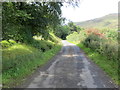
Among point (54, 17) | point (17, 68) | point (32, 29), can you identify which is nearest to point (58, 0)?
point (54, 17)

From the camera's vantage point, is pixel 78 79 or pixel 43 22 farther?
pixel 43 22

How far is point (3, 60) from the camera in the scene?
7.61 metres

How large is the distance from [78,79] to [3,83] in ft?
11.7

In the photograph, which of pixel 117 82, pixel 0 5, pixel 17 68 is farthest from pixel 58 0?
pixel 117 82

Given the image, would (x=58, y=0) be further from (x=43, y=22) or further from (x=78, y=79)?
(x=78, y=79)

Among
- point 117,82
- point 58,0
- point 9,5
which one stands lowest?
point 117,82

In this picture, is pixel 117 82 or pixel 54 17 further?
pixel 54 17

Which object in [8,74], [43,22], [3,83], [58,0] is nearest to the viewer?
[3,83]

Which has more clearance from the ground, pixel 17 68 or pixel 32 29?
pixel 32 29

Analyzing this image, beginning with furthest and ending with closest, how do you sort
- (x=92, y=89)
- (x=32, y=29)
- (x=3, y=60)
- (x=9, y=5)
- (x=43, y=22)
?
(x=32, y=29) < (x=43, y=22) < (x=9, y=5) < (x=3, y=60) < (x=92, y=89)

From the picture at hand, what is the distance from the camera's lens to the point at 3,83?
5.94 meters

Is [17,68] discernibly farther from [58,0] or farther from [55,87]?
[58,0]

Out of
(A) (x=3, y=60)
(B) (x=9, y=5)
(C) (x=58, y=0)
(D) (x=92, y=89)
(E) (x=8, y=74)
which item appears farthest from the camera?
(C) (x=58, y=0)

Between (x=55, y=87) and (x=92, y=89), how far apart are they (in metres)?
1.55
